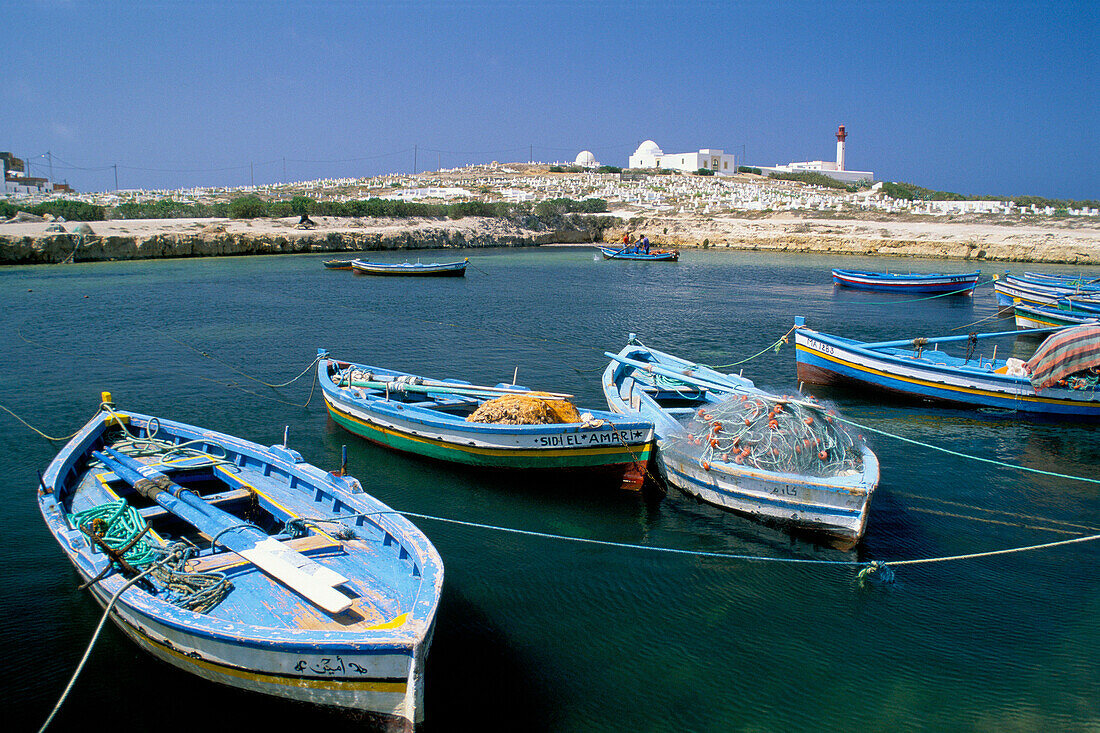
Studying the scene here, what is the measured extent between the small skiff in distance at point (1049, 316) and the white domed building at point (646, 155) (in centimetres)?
12991

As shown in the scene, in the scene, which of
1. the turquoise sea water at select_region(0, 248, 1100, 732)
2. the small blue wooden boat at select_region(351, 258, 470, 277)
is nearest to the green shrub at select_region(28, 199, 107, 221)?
the small blue wooden boat at select_region(351, 258, 470, 277)

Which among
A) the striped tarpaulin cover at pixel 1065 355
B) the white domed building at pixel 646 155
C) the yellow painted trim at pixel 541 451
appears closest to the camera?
the yellow painted trim at pixel 541 451

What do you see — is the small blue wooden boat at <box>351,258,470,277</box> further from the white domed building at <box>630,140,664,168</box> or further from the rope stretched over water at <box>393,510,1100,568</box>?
the white domed building at <box>630,140,664,168</box>

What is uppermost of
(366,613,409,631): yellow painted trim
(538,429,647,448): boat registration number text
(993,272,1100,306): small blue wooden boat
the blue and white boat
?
the blue and white boat

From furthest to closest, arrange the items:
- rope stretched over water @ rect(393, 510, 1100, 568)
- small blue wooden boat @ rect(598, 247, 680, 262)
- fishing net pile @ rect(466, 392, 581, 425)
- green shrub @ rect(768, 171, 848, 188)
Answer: green shrub @ rect(768, 171, 848, 188) < small blue wooden boat @ rect(598, 247, 680, 262) < fishing net pile @ rect(466, 392, 581, 425) < rope stretched over water @ rect(393, 510, 1100, 568)

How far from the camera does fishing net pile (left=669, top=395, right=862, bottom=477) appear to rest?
9844mm

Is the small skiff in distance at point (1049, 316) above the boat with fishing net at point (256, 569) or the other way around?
above

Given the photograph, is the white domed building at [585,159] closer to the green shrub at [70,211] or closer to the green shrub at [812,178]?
the green shrub at [812,178]

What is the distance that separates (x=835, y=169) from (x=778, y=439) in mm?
146270

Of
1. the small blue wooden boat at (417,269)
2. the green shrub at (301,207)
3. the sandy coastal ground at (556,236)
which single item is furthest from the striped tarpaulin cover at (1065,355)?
the green shrub at (301,207)

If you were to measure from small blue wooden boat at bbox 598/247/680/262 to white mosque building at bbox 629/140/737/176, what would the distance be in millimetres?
84786

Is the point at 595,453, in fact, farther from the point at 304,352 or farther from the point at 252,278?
the point at 252,278

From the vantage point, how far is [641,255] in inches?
2176

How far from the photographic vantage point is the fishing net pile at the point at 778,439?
9.84 meters
